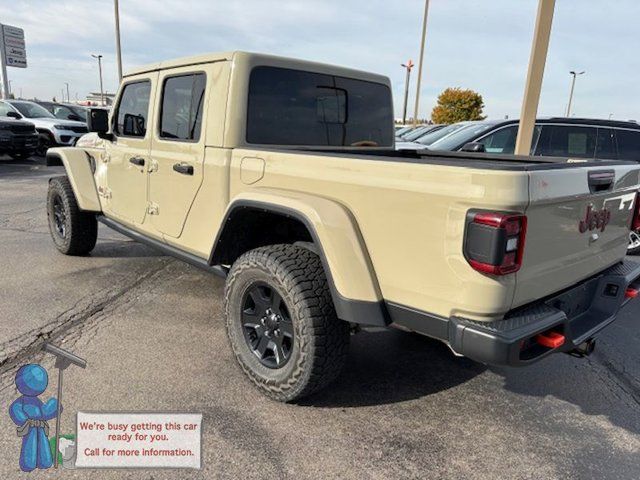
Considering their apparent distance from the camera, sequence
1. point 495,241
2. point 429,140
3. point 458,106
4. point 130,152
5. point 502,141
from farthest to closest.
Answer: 1. point 458,106
2. point 429,140
3. point 502,141
4. point 130,152
5. point 495,241

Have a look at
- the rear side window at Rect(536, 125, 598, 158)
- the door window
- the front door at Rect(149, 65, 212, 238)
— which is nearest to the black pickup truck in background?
the front door at Rect(149, 65, 212, 238)

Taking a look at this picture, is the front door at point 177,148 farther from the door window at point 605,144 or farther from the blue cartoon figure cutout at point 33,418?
the door window at point 605,144

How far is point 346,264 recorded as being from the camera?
230 cm

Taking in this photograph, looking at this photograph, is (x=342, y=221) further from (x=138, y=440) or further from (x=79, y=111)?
(x=79, y=111)

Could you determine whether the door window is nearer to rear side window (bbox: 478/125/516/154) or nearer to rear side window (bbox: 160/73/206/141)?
rear side window (bbox: 478/125/516/154)

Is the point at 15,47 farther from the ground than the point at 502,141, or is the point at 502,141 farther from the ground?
the point at 15,47

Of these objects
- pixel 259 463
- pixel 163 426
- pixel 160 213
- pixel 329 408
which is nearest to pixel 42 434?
pixel 163 426

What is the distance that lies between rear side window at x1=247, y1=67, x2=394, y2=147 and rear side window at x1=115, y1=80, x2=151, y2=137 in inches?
47.2

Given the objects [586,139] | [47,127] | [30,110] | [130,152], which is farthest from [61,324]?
[30,110]

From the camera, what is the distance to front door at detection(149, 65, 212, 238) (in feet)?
10.7

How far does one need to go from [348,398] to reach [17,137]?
14234mm

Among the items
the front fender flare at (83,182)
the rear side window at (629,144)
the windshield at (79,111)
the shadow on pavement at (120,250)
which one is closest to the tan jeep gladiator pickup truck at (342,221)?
the front fender flare at (83,182)

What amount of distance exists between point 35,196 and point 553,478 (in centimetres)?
974

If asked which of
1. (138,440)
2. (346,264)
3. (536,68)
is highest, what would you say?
(536,68)
